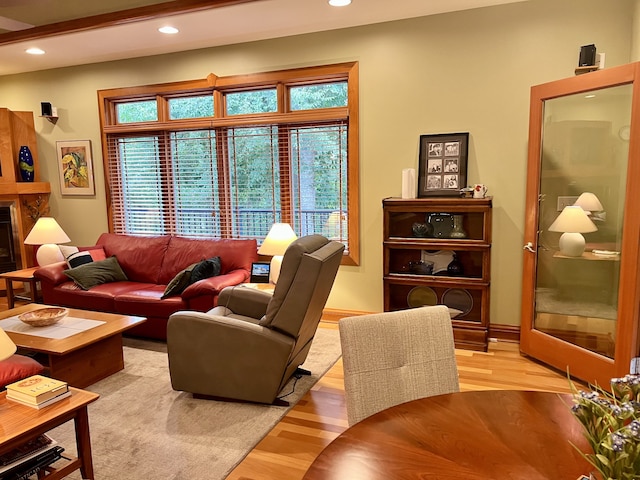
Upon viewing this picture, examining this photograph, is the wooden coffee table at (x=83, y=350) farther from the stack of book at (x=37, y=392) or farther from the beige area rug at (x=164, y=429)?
the stack of book at (x=37, y=392)

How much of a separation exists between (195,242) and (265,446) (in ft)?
8.95

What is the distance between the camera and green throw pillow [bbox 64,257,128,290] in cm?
454

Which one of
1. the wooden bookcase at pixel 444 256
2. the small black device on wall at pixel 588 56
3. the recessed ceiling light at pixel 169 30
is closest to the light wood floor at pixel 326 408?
the wooden bookcase at pixel 444 256

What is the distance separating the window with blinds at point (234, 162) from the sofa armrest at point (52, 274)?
3.61 feet

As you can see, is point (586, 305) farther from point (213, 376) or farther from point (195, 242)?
point (195, 242)

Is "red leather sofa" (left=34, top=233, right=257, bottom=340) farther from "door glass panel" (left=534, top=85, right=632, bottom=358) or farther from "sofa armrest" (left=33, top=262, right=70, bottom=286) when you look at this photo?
"door glass panel" (left=534, top=85, right=632, bottom=358)

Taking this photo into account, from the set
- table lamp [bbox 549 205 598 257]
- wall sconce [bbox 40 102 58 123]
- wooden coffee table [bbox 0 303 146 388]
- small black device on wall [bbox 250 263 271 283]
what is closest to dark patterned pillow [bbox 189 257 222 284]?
small black device on wall [bbox 250 263 271 283]

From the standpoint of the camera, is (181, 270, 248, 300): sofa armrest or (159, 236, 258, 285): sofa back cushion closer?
(181, 270, 248, 300): sofa armrest

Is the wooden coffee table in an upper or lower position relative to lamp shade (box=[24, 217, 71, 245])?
lower

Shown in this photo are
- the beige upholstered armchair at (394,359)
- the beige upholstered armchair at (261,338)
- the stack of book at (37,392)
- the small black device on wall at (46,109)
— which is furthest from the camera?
the small black device on wall at (46,109)

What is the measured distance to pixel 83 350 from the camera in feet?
10.8

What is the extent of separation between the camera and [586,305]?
3.39 m

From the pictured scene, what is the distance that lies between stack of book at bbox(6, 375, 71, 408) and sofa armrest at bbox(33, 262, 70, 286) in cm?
275

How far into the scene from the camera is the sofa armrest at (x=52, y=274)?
464 cm
